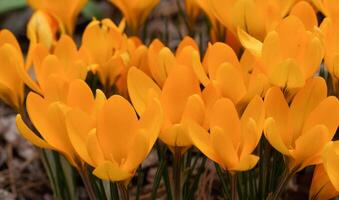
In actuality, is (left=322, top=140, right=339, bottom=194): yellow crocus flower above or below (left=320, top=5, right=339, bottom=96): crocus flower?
below

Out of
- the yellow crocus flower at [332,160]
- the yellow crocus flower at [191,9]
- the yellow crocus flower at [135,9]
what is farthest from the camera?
the yellow crocus flower at [191,9]

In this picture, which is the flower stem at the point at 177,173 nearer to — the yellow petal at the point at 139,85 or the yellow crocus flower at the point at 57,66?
the yellow petal at the point at 139,85

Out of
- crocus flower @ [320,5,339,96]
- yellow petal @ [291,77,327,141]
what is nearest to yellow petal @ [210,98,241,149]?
yellow petal @ [291,77,327,141]

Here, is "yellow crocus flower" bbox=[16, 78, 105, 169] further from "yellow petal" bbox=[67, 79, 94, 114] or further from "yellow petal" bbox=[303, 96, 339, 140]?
"yellow petal" bbox=[303, 96, 339, 140]

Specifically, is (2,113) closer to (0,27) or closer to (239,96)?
(0,27)

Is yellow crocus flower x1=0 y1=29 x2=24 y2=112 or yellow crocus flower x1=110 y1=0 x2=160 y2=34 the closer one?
yellow crocus flower x1=0 y1=29 x2=24 y2=112

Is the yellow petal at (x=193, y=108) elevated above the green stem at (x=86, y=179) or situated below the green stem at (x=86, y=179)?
above

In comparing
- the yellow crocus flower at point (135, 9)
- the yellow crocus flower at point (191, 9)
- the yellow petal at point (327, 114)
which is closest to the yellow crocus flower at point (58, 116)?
the yellow petal at point (327, 114)
